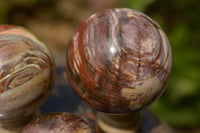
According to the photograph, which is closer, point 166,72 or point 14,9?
point 166,72

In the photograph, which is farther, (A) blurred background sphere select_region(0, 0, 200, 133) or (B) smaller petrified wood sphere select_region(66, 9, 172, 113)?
(A) blurred background sphere select_region(0, 0, 200, 133)

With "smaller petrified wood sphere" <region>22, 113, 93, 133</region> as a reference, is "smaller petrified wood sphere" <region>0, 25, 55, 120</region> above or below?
above

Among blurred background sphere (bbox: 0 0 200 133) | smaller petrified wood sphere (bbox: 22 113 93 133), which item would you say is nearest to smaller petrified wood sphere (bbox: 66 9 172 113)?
smaller petrified wood sphere (bbox: 22 113 93 133)

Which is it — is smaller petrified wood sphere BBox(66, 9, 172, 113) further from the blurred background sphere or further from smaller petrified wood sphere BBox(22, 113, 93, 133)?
the blurred background sphere

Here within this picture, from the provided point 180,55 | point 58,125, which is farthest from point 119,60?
point 180,55

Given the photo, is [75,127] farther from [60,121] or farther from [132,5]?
[132,5]

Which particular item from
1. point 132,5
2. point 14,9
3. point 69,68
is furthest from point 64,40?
point 69,68
